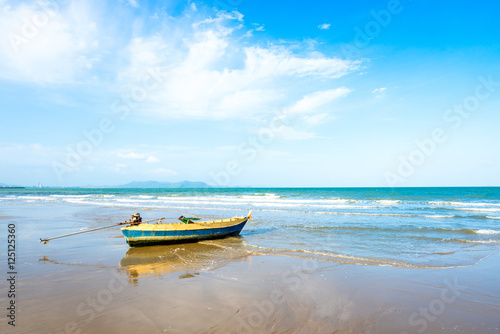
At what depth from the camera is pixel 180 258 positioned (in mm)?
10219

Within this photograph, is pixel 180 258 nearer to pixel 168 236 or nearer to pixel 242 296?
pixel 168 236

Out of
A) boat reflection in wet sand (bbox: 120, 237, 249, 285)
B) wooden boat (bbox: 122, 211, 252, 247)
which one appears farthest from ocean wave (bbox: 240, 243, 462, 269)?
wooden boat (bbox: 122, 211, 252, 247)

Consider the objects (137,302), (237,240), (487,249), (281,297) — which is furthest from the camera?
(237,240)

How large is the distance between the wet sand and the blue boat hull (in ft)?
4.44

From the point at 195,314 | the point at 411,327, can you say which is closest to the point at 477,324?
the point at 411,327

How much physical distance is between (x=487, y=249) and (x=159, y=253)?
546 inches

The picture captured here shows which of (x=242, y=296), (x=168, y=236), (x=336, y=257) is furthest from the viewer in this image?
(x=168, y=236)

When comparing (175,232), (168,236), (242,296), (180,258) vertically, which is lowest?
(180,258)

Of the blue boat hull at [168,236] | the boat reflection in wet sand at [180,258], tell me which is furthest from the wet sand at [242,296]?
the blue boat hull at [168,236]

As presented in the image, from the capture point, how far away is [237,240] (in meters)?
13.8

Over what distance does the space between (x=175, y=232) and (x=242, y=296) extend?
6.68m


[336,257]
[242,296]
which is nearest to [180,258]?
[242,296]

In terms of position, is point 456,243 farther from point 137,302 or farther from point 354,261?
point 137,302

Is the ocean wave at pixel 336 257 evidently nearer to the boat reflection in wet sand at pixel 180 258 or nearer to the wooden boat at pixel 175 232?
the boat reflection in wet sand at pixel 180 258
